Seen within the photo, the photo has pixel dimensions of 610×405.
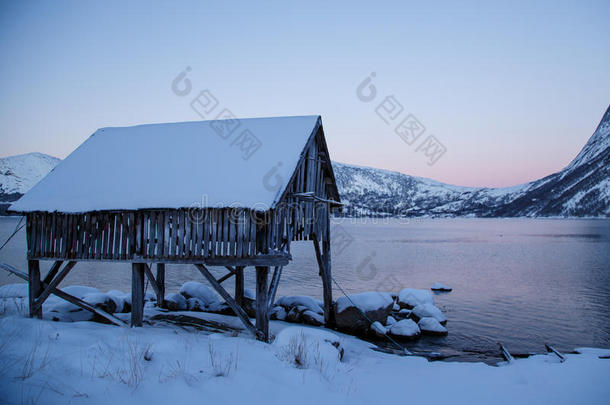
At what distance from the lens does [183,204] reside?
11.2 m

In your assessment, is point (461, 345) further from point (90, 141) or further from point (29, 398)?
point (90, 141)

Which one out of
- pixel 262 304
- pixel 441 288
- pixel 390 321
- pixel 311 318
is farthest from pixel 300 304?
pixel 441 288

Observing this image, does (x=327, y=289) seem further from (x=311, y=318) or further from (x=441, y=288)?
(x=441, y=288)

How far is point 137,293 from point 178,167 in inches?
167

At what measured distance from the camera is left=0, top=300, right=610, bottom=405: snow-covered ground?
6031 mm

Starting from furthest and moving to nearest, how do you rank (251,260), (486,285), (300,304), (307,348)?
(486,285) < (300,304) < (251,260) < (307,348)

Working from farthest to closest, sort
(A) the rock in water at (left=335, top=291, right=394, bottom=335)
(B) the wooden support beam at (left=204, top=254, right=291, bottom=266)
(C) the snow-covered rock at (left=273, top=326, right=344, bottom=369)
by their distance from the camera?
(A) the rock in water at (left=335, top=291, right=394, bottom=335) < (B) the wooden support beam at (left=204, top=254, right=291, bottom=266) < (C) the snow-covered rock at (left=273, top=326, right=344, bottom=369)

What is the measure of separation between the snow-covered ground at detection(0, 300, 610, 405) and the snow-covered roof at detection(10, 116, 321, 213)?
3.80 metres

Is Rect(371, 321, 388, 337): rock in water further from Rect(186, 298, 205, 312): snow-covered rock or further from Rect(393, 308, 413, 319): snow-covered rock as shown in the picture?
Rect(186, 298, 205, 312): snow-covered rock

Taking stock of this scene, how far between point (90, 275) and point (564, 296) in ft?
124

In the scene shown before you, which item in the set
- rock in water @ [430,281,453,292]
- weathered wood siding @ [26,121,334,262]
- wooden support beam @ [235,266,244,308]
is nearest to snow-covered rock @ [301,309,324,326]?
wooden support beam @ [235,266,244,308]

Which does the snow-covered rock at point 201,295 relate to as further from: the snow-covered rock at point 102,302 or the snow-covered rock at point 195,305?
the snow-covered rock at point 102,302

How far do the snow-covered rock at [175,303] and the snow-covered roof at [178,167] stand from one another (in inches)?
295

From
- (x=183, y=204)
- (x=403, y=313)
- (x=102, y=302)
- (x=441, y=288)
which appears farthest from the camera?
(x=441, y=288)
